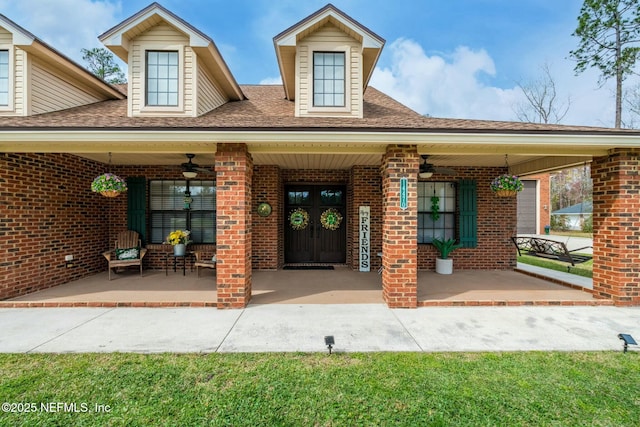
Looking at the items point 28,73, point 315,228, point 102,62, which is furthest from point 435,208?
point 102,62

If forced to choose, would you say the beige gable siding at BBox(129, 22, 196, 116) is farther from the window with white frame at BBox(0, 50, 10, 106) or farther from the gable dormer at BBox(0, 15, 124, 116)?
the window with white frame at BBox(0, 50, 10, 106)

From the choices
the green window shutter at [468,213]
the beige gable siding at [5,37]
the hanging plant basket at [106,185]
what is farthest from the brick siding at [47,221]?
the green window shutter at [468,213]

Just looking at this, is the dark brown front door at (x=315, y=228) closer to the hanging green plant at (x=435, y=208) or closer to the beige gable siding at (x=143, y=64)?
the hanging green plant at (x=435, y=208)

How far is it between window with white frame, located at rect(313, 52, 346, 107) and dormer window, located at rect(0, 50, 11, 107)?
19.6 ft

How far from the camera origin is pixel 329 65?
6.14 metres

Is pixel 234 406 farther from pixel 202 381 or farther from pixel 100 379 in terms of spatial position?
pixel 100 379

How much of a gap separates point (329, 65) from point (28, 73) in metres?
5.95

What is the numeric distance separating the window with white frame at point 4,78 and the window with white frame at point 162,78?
2.50 m

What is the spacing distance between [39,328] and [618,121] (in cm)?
2437

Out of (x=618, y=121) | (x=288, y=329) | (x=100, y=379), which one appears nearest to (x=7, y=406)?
(x=100, y=379)

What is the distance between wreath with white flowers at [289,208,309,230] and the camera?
327 inches

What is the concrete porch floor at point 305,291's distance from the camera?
15.9 ft

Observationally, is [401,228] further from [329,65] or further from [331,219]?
[329,65]

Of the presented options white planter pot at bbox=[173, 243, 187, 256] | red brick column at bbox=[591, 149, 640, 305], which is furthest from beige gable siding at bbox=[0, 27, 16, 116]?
red brick column at bbox=[591, 149, 640, 305]
